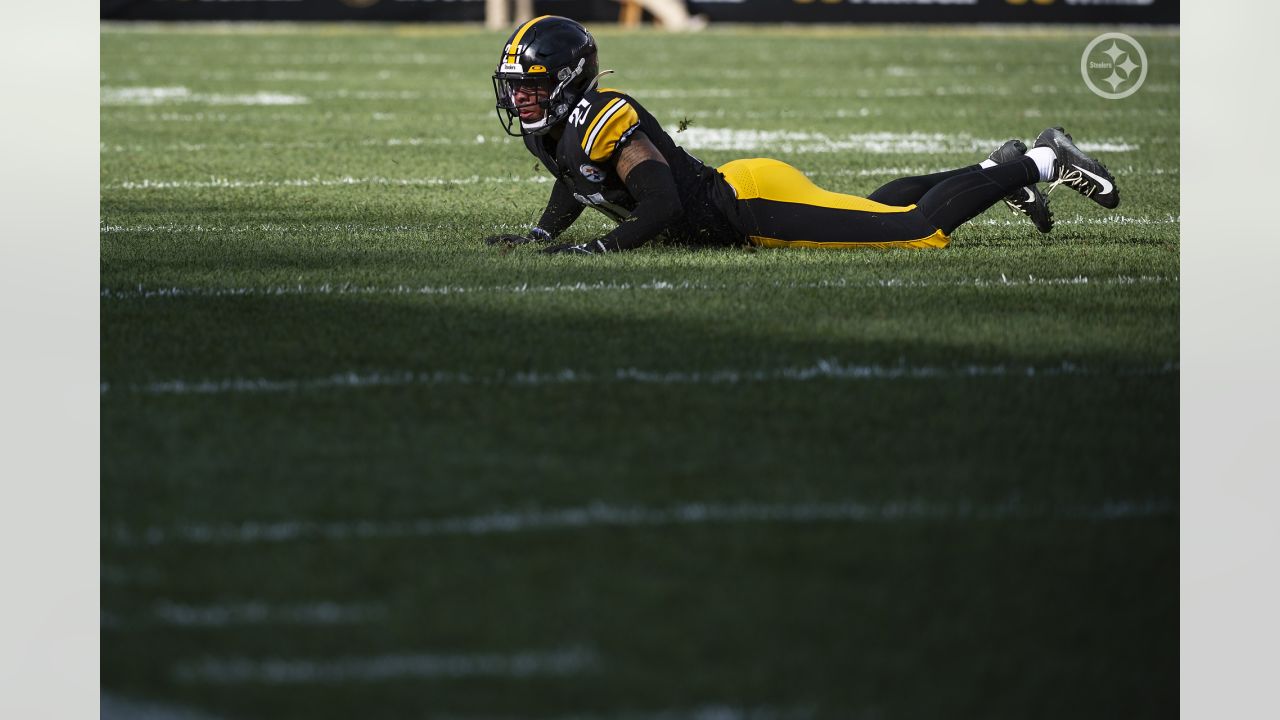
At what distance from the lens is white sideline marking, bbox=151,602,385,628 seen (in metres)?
2.89

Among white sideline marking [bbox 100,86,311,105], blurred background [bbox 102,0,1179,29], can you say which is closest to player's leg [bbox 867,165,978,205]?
white sideline marking [bbox 100,86,311,105]

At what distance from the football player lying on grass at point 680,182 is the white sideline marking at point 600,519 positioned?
2.55 meters

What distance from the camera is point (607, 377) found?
439cm

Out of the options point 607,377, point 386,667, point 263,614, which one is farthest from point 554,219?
point 386,667

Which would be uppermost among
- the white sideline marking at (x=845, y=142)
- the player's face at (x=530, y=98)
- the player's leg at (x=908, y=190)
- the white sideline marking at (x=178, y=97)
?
the player's face at (x=530, y=98)

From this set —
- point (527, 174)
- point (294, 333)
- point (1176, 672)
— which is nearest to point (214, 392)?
point (294, 333)

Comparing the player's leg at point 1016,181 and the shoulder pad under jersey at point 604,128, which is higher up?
the shoulder pad under jersey at point 604,128

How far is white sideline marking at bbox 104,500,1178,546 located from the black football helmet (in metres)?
2.79

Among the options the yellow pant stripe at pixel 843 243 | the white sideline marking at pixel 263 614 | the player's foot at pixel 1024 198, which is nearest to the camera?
the white sideline marking at pixel 263 614

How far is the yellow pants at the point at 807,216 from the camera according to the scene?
6105mm

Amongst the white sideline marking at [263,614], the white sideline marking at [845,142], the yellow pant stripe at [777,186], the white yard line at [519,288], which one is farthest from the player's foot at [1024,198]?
the white sideline marking at [263,614]

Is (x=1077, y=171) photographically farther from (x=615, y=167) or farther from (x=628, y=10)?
(x=628, y=10)

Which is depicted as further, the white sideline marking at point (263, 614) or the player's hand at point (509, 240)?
the player's hand at point (509, 240)

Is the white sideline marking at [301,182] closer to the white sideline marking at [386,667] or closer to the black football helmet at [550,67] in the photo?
the black football helmet at [550,67]
